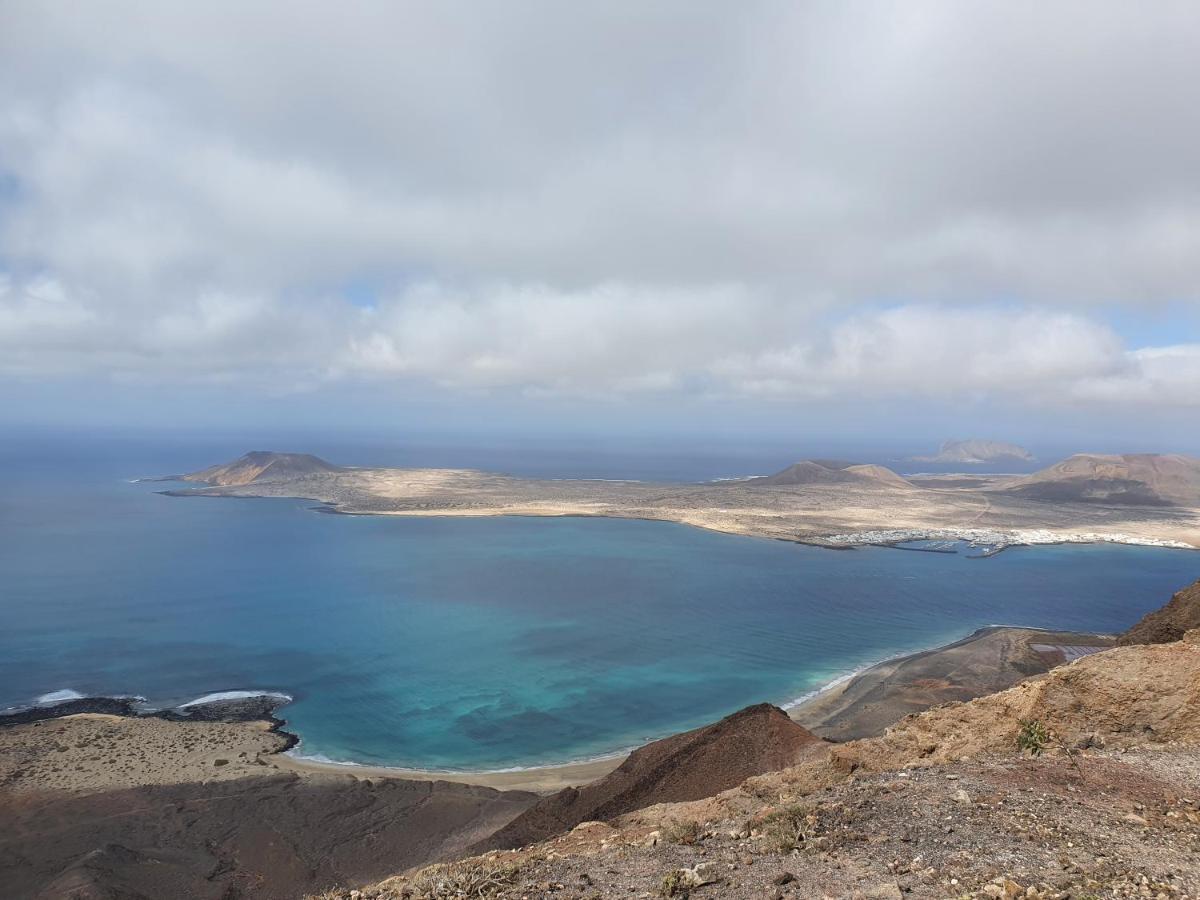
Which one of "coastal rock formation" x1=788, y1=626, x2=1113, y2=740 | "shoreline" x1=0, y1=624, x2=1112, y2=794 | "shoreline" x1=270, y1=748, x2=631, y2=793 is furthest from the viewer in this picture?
"coastal rock formation" x1=788, y1=626, x2=1113, y2=740

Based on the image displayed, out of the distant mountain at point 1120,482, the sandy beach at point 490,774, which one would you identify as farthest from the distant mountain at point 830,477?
the sandy beach at point 490,774

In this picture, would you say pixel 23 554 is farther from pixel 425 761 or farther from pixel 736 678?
pixel 736 678

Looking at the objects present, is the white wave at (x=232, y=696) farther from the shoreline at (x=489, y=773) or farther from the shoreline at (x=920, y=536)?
the shoreline at (x=920, y=536)

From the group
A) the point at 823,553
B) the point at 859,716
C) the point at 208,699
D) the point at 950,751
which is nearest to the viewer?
the point at 950,751

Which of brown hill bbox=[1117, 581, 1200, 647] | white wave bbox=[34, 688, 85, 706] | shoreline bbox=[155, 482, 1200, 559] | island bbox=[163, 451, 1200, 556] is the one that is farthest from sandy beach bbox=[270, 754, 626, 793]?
island bbox=[163, 451, 1200, 556]

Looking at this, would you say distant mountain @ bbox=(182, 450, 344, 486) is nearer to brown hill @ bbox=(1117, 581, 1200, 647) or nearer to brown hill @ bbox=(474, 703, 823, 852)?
brown hill @ bbox=(474, 703, 823, 852)

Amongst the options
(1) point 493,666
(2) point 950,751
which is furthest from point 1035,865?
(1) point 493,666
